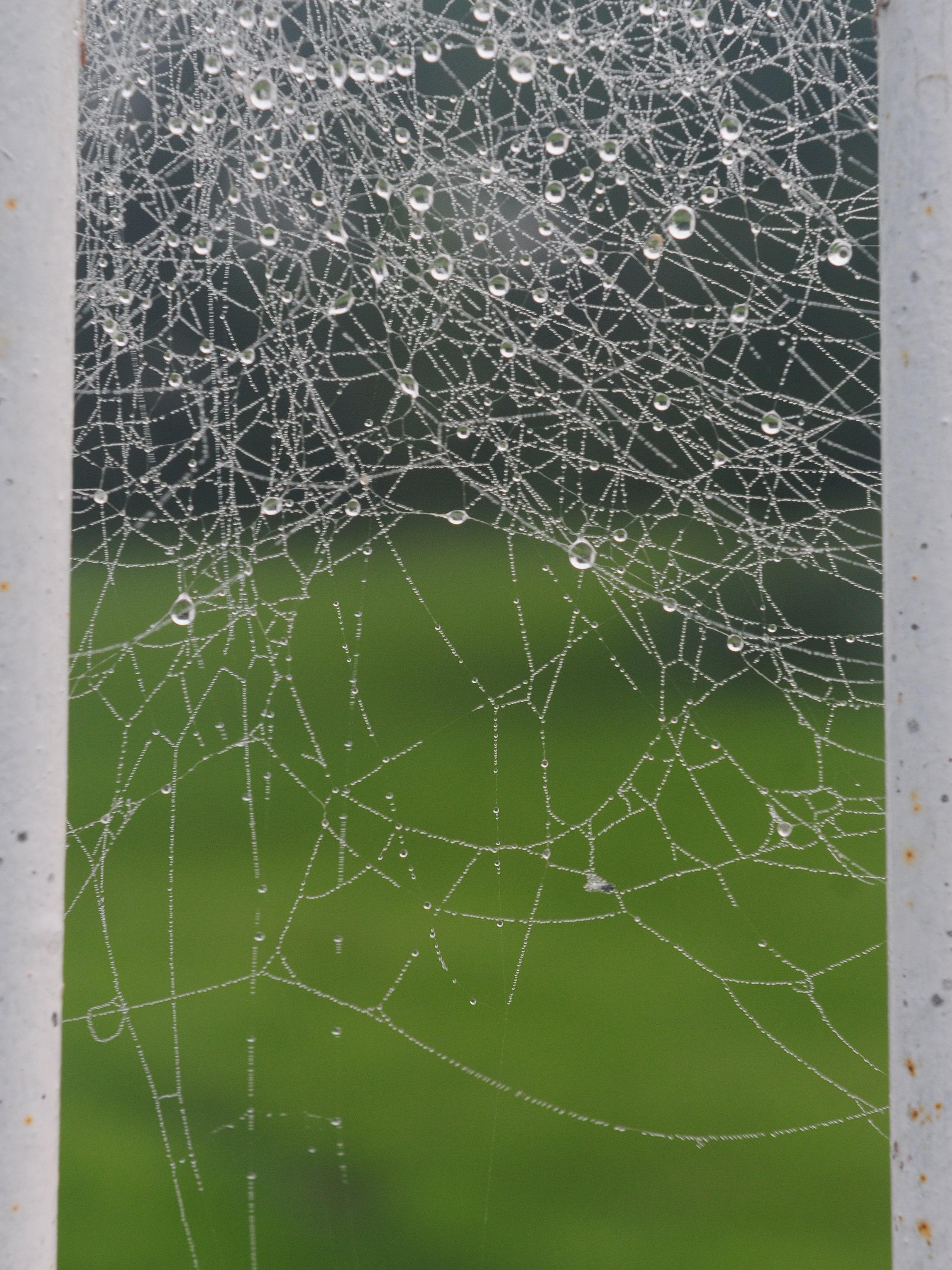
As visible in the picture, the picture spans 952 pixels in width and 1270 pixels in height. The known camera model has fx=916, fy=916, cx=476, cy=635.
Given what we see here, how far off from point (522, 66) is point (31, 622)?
556 millimetres

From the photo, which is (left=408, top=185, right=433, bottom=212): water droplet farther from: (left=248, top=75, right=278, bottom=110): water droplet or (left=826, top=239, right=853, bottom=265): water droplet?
(left=826, top=239, right=853, bottom=265): water droplet

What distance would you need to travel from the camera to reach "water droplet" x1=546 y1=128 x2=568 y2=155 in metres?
0.69

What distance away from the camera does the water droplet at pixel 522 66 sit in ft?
2.15

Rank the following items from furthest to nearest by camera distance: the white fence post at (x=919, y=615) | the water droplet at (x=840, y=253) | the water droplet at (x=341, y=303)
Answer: the water droplet at (x=341, y=303) < the water droplet at (x=840, y=253) < the white fence post at (x=919, y=615)

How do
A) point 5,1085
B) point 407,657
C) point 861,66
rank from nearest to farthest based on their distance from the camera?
point 5,1085 < point 861,66 < point 407,657

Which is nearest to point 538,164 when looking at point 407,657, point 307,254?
point 307,254

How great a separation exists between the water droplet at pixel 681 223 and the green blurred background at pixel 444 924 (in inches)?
10.3

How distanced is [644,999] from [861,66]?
0.77 m

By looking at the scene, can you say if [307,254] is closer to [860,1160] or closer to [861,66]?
[861,66]

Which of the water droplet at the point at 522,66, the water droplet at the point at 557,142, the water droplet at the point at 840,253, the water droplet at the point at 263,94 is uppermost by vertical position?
the water droplet at the point at 522,66

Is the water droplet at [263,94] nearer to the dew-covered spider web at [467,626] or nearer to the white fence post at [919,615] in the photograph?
the dew-covered spider web at [467,626]

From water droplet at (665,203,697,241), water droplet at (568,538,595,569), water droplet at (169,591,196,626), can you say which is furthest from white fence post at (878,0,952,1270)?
water droplet at (169,591,196,626)

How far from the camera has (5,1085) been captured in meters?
0.33

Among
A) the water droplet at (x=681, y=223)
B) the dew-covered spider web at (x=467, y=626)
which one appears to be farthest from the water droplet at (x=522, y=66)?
the water droplet at (x=681, y=223)
